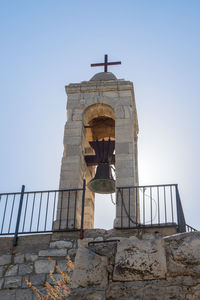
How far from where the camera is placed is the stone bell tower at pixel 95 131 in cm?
832

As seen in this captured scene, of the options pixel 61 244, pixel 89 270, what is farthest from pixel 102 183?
pixel 89 270

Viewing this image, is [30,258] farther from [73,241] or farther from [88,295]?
[88,295]

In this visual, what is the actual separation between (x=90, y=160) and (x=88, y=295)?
6.58 meters

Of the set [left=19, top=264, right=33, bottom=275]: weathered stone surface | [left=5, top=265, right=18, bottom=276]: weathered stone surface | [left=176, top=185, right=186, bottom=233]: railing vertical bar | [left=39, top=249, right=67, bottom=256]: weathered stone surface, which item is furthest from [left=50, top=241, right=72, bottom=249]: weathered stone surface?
[left=176, top=185, right=186, bottom=233]: railing vertical bar

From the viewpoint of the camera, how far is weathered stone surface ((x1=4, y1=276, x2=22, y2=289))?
21.1 ft

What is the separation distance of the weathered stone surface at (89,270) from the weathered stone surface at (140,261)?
88mm

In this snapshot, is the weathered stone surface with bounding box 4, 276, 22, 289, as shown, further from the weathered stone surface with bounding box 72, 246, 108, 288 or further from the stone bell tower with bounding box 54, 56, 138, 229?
the weathered stone surface with bounding box 72, 246, 108, 288

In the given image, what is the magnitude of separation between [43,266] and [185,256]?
4.31 metres

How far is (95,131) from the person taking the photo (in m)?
10.1

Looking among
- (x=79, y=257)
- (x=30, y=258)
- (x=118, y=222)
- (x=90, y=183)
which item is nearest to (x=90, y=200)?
(x=90, y=183)

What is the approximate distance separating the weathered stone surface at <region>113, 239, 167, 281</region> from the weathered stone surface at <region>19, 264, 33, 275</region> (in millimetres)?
4091

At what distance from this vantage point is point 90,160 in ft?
30.3

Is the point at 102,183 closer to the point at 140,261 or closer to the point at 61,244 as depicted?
the point at 61,244

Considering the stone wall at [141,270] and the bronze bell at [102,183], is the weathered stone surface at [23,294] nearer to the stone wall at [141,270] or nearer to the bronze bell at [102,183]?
the bronze bell at [102,183]
